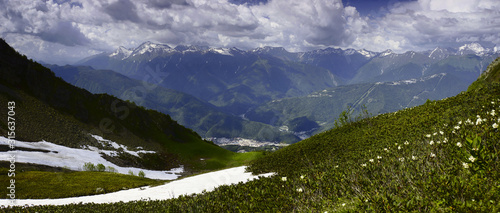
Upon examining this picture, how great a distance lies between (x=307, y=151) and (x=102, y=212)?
19.2 metres

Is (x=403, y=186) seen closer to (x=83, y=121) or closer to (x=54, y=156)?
(x=54, y=156)

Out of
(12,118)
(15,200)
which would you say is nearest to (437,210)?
(15,200)

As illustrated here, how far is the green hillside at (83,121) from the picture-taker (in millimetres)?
67875

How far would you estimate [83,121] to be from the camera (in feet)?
279

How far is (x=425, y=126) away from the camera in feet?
61.5

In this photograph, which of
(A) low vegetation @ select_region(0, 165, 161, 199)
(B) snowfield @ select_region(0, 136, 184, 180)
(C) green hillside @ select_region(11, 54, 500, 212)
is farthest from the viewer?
(B) snowfield @ select_region(0, 136, 184, 180)

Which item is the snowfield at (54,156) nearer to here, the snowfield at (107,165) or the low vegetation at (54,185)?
the snowfield at (107,165)

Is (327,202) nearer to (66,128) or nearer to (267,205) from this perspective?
(267,205)

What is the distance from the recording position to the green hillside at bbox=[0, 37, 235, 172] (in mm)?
67875

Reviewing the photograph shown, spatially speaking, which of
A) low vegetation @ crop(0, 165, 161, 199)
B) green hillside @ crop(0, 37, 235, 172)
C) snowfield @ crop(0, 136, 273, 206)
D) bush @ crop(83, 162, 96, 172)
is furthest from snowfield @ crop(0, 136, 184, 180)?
low vegetation @ crop(0, 165, 161, 199)

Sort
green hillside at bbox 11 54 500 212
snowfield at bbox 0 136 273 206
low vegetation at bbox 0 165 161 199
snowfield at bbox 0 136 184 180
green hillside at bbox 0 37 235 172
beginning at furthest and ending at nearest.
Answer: green hillside at bbox 0 37 235 172 < snowfield at bbox 0 136 184 180 < low vegetation at bbox 0 165 161 199 < snowfield at bbox 0 136 273 206 < green hillside at bbox 11 54 500 212

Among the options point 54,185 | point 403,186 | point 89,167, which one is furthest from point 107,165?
point 403,186

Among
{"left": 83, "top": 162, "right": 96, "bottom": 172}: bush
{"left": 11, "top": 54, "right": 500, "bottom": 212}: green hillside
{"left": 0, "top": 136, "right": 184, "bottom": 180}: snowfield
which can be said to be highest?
{"left": 11, "top": 54, "right": 500, "bottom": 212}: green hillside

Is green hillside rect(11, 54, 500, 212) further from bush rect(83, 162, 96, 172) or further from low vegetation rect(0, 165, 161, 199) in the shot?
bush rect(83, 162, 96, 172)
